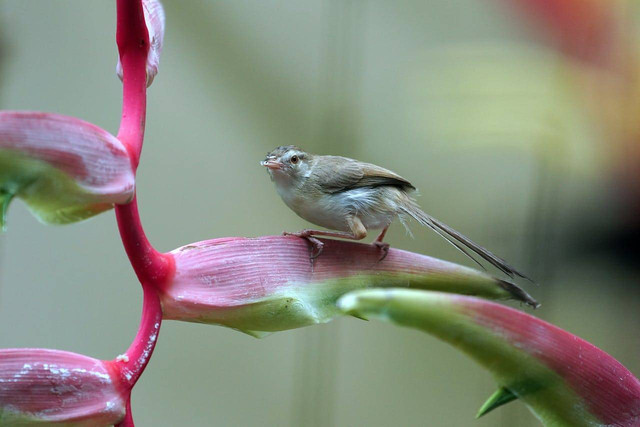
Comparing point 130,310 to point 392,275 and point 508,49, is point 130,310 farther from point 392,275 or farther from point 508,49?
point 392,275

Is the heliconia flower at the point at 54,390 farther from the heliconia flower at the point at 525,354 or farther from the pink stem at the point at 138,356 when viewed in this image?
the heliconia flower at the point at 525,354

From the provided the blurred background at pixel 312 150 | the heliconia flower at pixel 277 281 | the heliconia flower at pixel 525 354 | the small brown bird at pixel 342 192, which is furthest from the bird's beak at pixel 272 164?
the blurred background at pixel 312 150

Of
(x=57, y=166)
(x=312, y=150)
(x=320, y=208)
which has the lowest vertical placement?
(x=312, y=150)

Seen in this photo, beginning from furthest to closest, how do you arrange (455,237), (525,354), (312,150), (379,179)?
(312,150) → (379,179) → (455,237) → (525,354)

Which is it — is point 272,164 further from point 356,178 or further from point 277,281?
point 277,281

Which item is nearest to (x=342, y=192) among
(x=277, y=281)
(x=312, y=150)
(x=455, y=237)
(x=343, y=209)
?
(x=343, y=209)

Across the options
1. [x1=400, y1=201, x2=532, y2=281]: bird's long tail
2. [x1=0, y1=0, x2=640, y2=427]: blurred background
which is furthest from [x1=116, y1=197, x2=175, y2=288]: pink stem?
[x1=0, y1=0, x2=640, y2=427]: blurred background

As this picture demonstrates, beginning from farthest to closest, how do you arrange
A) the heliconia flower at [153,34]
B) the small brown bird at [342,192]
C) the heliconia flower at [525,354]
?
the small brown bird at [342,192] < the heliconia flower at [153,34] < the heliconia flower at [525,354]
